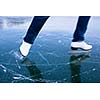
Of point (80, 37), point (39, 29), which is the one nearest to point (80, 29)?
point (80, 37)

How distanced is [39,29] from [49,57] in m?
0.18

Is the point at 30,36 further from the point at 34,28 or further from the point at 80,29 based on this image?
the point at 80,29

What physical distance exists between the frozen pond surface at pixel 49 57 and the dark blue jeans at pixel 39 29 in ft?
0.08

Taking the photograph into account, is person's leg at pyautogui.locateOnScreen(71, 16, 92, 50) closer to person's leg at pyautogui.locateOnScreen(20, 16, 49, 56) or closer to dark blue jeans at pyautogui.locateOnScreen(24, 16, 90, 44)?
dark blue jeans at pyautogui.locateOnScreen(24, 16, 90, 44)

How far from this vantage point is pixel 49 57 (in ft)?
4.95

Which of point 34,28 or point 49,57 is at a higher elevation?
point 34,28

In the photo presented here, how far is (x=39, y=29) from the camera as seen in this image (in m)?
1.51

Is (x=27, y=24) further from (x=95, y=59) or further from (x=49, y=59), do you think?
(x=95, y=59)

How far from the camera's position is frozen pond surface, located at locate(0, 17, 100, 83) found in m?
1.50

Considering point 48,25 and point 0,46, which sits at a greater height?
point 48,25

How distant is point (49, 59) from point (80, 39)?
0.23 metres
